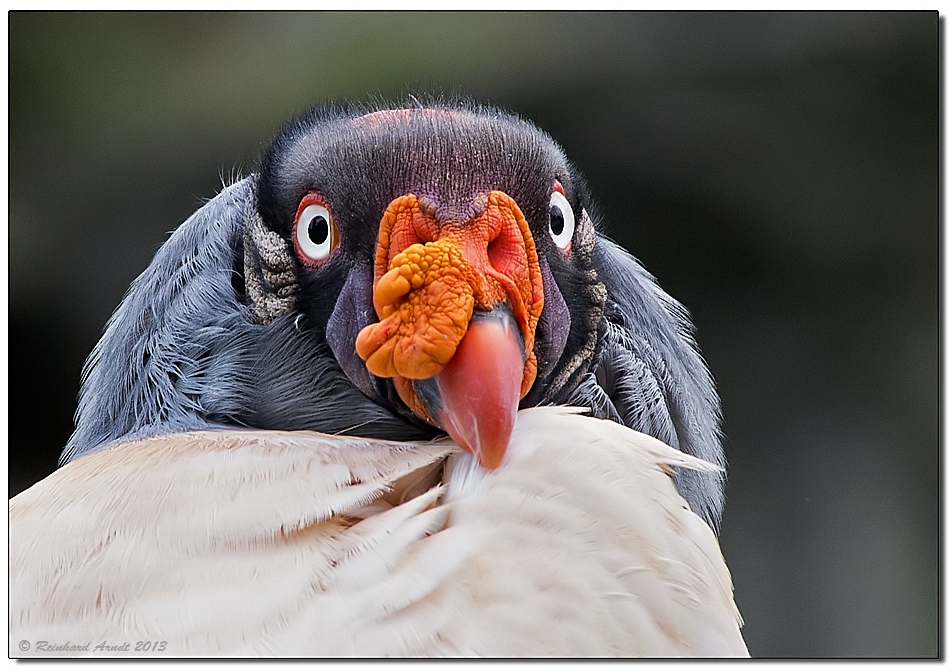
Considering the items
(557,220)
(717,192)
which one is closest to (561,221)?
(557,220)

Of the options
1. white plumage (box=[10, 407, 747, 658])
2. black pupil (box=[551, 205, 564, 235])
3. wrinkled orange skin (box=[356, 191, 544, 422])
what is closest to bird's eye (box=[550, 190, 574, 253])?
black pupil (box=[551, 205, 564, 235])

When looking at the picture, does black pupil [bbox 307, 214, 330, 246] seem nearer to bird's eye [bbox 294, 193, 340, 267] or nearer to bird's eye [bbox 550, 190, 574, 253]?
bird's eye [bbox 294, 193, 340, 267]

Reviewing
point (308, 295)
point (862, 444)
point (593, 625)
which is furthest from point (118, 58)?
point (862, 444)

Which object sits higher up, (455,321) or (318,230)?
(318,230)

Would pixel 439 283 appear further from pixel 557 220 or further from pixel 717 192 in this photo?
pixel 717 192

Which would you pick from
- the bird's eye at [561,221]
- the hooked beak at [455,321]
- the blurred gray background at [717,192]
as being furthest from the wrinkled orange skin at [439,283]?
the blurred gray background at [717,192]

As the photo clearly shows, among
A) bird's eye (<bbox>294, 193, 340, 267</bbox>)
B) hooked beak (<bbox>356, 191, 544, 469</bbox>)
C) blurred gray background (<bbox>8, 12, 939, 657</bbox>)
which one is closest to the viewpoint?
hooked beak (<bbox>356, 191, 544, 469</bbox>)
